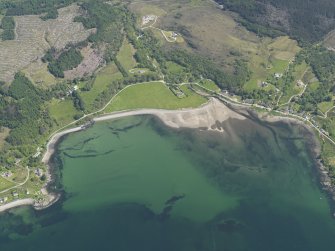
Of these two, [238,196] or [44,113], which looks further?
[44,113]

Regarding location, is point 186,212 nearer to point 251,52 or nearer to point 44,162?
point 44,162

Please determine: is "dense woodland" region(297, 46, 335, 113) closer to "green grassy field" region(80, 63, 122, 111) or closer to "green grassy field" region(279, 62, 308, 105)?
"green grassy field" region(279, 62, 308, 105)

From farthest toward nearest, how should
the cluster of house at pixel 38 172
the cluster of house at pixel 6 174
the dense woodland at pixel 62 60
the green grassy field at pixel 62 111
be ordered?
the dense woodland at pixel 62 60, the green grassy field at pixel 62 111, the cluster of house at pixel 38 172, the cluster of house at pixel 6 174

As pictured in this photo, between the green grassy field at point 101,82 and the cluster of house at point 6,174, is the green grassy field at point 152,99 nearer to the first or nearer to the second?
the green grassy field at point 101,82

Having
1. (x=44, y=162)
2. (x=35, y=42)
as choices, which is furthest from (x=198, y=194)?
(x=35, y=42)

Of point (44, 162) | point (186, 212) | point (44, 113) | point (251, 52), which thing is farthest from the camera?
point (251, 52)

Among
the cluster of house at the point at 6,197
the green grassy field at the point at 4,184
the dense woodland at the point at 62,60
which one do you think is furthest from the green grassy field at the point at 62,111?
the cluster of house at the point at 6,197
